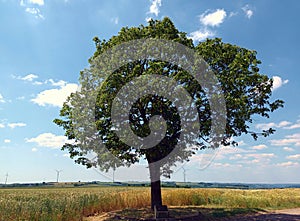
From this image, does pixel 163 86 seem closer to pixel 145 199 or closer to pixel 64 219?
pixel 64 219

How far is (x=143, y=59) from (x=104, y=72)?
2.88 m

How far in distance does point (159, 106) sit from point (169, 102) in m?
0.68

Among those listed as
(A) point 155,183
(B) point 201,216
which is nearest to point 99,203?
(A) point 155,183

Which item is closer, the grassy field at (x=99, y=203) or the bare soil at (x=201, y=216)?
the grassy field at (x=99, y=203)

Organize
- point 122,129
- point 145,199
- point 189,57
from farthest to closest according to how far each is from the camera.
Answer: point 145,199 → point 189,57 → point 122,129

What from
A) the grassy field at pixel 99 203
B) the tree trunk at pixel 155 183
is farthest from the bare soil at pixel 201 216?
the grassy field at pixel 99 203

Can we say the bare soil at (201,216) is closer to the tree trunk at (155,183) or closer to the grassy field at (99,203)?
the tree trunk at (155,183)

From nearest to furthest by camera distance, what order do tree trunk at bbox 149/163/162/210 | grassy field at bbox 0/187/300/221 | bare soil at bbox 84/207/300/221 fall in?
grassy field at bbox 0/187/300/221 → bare soil at bbox 84/207/300/221 → tree trunk at bbox 149/163/162/210

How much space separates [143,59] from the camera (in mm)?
19047

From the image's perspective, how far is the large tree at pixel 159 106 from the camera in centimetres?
1691

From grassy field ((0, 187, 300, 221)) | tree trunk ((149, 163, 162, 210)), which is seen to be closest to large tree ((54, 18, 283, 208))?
tree trunk ((149, 163, 162, 210))

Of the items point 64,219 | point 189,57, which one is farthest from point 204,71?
point 64,219

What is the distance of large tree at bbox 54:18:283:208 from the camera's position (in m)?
16.9

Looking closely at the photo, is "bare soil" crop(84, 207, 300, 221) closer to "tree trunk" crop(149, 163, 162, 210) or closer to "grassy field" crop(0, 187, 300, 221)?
"tree trunk" crop(149, 163, 162, 210)
